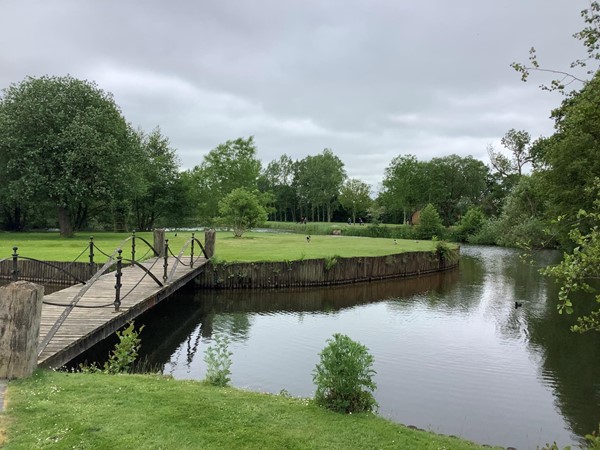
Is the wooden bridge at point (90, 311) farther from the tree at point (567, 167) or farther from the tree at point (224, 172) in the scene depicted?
the tree at point (224, 172)

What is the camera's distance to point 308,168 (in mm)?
95438

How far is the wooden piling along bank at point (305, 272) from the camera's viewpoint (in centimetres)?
2150

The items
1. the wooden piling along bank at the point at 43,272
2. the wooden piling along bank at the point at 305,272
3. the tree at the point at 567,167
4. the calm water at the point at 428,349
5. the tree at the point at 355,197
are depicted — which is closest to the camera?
the calm water at the point at 428,349

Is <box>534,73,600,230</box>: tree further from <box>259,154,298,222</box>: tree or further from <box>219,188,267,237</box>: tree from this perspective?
<box>259,154,298,222</box>: tree

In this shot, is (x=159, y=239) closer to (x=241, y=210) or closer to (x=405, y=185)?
(x=241, y=210)

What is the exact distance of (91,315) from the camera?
10.3 m

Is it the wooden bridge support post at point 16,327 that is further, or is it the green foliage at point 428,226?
the green foliage at point 428,226

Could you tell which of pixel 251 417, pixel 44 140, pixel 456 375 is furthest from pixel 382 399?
pixel 44 140

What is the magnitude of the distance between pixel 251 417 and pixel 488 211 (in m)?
76.4

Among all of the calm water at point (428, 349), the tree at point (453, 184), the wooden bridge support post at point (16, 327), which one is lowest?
the calm water at point (428, 349)

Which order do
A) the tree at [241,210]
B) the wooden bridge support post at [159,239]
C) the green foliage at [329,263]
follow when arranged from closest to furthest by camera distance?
the wooden bridge support post at [159,239], the green foliage at [329,263], the tree at [241,210]

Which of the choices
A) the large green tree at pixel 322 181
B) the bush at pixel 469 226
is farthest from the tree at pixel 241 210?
the large green tree at pixel 322 181

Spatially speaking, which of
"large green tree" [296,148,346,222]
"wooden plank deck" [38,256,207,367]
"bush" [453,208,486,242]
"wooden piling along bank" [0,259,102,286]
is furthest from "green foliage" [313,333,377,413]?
"large green tree" [296,148,346,222]

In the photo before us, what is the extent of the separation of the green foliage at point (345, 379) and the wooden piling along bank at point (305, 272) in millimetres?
15539
